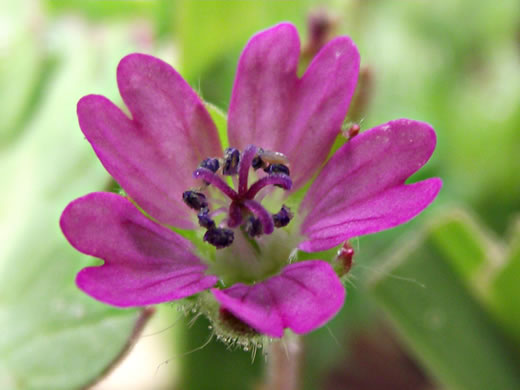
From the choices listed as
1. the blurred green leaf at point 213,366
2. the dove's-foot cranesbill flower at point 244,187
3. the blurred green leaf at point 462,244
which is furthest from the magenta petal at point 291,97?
the blurred green leaf at point 213,366

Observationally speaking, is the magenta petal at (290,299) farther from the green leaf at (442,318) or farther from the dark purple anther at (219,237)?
the green leaf at (442,318)

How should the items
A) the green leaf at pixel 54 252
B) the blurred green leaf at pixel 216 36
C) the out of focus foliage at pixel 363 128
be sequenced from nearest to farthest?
the green leaf at pixel 54 252 → the out of focus foliage at pixel 363 128 → the blurred green leaf at pixel 216 36

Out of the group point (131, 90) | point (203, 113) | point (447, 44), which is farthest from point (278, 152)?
point (447, 44)

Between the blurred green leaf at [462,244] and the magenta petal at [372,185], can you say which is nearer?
the magenta petal at [372,185]

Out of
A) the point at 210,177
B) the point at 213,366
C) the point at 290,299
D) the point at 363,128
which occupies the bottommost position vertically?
the point at 213,366

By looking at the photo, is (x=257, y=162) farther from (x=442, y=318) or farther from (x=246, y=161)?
(x=442, y=318)

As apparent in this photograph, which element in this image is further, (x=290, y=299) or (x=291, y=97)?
(x=291, y=97)

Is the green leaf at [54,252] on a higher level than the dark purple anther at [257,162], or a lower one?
lower

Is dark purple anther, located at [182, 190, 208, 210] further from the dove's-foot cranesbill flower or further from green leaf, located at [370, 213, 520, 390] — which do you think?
green leaf, located at [370, 213, 520, 390]

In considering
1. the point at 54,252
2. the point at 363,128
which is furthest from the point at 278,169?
the point at 363,128
